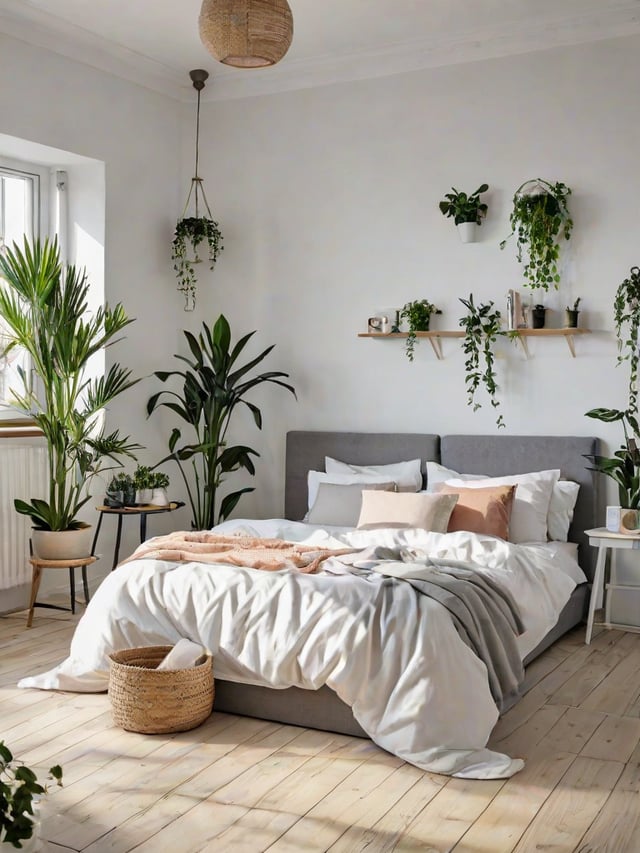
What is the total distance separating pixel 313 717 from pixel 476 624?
0.72 metres

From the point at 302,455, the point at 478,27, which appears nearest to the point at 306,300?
the point at 302,455

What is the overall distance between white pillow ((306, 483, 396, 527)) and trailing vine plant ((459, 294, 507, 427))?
782 mm

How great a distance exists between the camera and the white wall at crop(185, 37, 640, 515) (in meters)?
5.17

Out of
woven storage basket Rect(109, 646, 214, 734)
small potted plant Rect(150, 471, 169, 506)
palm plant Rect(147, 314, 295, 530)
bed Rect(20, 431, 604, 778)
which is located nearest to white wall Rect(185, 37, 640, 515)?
bed Rect(20, 431, 604, 778)

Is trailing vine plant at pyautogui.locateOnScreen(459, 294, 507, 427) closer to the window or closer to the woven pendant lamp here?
the woven pendant lamp

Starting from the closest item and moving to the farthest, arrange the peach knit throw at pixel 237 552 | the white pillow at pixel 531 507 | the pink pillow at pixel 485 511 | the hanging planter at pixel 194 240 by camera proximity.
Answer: the peach knit throw at pixel 237 552 → the pink pillow at pixel 485 511 → the white pillow at pixel 531 507 → the hanging planter at pixel 194 240

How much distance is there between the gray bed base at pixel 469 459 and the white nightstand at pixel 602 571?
0.38 ft

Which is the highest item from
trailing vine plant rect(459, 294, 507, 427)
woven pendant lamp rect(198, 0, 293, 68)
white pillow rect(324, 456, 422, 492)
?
woven pendant lamp rect(198, 0, 293, 68)

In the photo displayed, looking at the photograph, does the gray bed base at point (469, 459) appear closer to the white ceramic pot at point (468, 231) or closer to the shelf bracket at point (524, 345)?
the shelf bracket at point (524, 345)

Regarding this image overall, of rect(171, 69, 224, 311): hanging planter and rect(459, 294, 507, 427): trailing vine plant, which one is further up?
rect(171, 69, 224, 311): hanging planter

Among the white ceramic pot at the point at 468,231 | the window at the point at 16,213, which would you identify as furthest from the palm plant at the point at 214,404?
the white ceramic pot at the point at 468,231

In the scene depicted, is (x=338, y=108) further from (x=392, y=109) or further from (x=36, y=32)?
(x=36, y=32)

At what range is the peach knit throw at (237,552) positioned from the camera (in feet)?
13.1

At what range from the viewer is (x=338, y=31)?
5.38 metres
